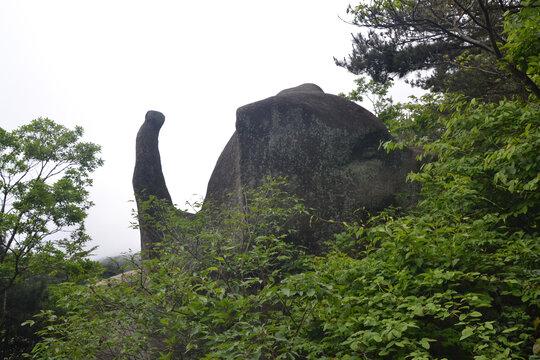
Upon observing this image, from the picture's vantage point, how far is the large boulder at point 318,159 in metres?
6.83

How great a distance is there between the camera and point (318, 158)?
7.13 metres

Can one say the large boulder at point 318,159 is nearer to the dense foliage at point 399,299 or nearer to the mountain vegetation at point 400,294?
the mountain vegetation at point 400,294

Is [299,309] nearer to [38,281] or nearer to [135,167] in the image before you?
[135,167]

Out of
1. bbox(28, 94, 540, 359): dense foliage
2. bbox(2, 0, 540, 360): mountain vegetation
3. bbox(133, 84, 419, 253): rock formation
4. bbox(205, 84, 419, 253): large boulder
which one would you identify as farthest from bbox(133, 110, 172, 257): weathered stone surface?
bbox(28, 94, 540, 359): dense foliage

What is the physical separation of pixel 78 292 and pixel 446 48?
9.16 metres

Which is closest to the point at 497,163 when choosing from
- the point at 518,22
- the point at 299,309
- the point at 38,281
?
the point at 518,22

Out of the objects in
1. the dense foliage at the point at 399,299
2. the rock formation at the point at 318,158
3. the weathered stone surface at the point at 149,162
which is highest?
the weathered stone surface at the point at 149,162

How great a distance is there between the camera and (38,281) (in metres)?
12.2

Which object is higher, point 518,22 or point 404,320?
point 518,22

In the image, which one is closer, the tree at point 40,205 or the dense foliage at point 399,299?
the dense foliage at point 399,299

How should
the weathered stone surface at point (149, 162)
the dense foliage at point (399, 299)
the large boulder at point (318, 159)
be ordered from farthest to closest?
the weathered stone surface at point (149, 162), the large boulder at point (318, 159), the dense foliage at point (399, 299)

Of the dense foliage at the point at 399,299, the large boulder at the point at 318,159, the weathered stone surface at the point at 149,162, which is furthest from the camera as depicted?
the weathered stone surface at the point at 149,162

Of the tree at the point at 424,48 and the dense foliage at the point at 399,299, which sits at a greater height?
the tree at the point at 424,48

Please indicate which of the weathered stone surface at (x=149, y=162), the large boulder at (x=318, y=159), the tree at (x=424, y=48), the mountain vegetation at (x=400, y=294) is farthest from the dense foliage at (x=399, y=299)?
the weathered stone surface at (x=149, y=162)
